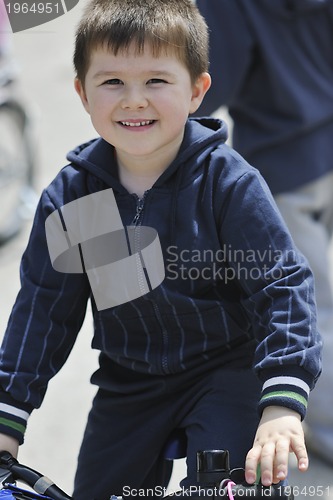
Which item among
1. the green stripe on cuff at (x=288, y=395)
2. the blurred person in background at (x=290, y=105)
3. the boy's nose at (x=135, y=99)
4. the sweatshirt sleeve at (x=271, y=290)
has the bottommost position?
the green stripe on cuff at (x=288, y=395)

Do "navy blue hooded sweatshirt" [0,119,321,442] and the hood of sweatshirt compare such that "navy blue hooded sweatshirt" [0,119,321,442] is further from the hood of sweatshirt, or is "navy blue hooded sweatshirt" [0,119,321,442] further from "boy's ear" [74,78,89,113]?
"boy's ear" [74,78,89,113]

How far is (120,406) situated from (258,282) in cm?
52

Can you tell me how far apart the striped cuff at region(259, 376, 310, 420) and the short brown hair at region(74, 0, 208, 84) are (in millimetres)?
760

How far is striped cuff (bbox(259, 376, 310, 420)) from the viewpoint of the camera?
2.10 meters

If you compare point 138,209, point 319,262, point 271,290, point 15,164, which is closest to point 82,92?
point 138,209

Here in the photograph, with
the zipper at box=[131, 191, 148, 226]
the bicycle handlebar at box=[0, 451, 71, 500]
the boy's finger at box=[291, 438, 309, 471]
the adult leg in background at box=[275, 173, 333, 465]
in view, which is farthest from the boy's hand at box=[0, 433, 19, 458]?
the adult leg in background at box=[275, 173, 333, 465]

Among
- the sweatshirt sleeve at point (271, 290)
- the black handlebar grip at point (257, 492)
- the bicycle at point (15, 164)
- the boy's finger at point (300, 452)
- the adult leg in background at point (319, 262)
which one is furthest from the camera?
the bicycle at point (15, 164)

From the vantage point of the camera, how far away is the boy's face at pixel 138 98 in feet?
7.49

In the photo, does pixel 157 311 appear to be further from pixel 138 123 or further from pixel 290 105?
pixel 290 105

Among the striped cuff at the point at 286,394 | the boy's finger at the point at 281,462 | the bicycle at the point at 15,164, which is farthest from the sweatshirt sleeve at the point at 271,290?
the bicycle at the point at 15,164

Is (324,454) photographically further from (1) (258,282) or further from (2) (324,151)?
(1) (258,282)

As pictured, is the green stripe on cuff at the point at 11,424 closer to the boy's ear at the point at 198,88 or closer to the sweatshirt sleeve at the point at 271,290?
the sweatshirt sleeve at the point at 271,290

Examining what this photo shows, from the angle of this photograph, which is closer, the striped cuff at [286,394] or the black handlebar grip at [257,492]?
the black handlebar grip at [257,492]

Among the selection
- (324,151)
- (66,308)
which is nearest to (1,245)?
(324,151)
